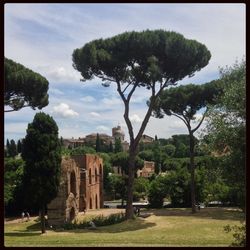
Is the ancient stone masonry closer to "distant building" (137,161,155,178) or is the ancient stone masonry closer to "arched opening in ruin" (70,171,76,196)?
"arched opening in ruin" (70,171,76,196)

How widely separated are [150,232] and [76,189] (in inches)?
464

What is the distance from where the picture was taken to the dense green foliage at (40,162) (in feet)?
68.9

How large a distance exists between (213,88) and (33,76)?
12.2m

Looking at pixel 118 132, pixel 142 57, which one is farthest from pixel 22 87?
pixel 118 132

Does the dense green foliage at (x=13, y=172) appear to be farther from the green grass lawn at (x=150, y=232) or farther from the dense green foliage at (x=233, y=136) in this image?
the dense green foliage at (x=233, y=136)

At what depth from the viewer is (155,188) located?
112ft

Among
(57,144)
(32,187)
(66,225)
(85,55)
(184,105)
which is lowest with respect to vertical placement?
(66,225)

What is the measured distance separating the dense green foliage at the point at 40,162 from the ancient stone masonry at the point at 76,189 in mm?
4007

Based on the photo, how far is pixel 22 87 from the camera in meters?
23.2

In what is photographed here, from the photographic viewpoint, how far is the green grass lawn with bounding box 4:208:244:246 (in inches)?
590

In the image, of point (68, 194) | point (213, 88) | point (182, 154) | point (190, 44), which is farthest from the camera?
point (182, 154)

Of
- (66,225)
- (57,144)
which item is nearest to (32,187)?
(57,144)

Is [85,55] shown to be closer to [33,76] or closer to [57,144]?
[33,76]

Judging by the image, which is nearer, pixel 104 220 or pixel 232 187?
pixel 232 187
